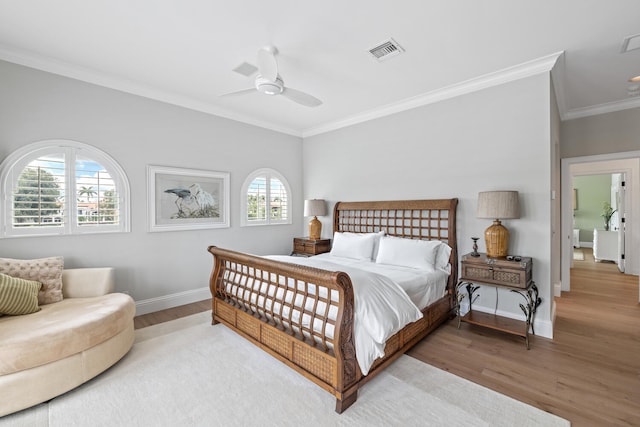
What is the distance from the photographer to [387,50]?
2.86 m

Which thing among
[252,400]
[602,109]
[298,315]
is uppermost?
[602,109]

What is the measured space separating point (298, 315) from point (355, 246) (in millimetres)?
1908

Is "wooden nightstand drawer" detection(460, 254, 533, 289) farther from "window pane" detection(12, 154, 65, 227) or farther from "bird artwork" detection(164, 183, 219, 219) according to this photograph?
"window pane" detection(12, 154, 65, 227)

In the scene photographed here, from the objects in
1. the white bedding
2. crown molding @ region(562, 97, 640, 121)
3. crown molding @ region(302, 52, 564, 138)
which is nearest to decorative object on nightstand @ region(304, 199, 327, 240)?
crown molding @ region(302, 52, 564, 138)

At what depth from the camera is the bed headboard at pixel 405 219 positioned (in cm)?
369

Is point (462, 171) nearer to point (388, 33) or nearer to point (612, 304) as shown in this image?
point (388, 33)

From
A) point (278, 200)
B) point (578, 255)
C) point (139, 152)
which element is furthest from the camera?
point (578, 255)

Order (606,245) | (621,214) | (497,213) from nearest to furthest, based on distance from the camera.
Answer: (497,213) < (621,214) < (606,245)

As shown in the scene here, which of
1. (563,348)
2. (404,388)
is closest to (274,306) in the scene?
(404,388)

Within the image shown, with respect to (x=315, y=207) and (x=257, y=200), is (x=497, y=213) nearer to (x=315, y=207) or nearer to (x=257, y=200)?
(x=315, y=207)

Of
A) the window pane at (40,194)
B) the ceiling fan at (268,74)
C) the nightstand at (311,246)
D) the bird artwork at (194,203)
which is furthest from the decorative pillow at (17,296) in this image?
the nightstand at (311,246)

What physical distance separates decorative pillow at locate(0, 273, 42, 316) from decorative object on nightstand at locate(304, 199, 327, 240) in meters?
3.61

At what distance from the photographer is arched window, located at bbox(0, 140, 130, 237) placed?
2.95 meters

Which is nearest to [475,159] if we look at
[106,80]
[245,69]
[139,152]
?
[245,69]
